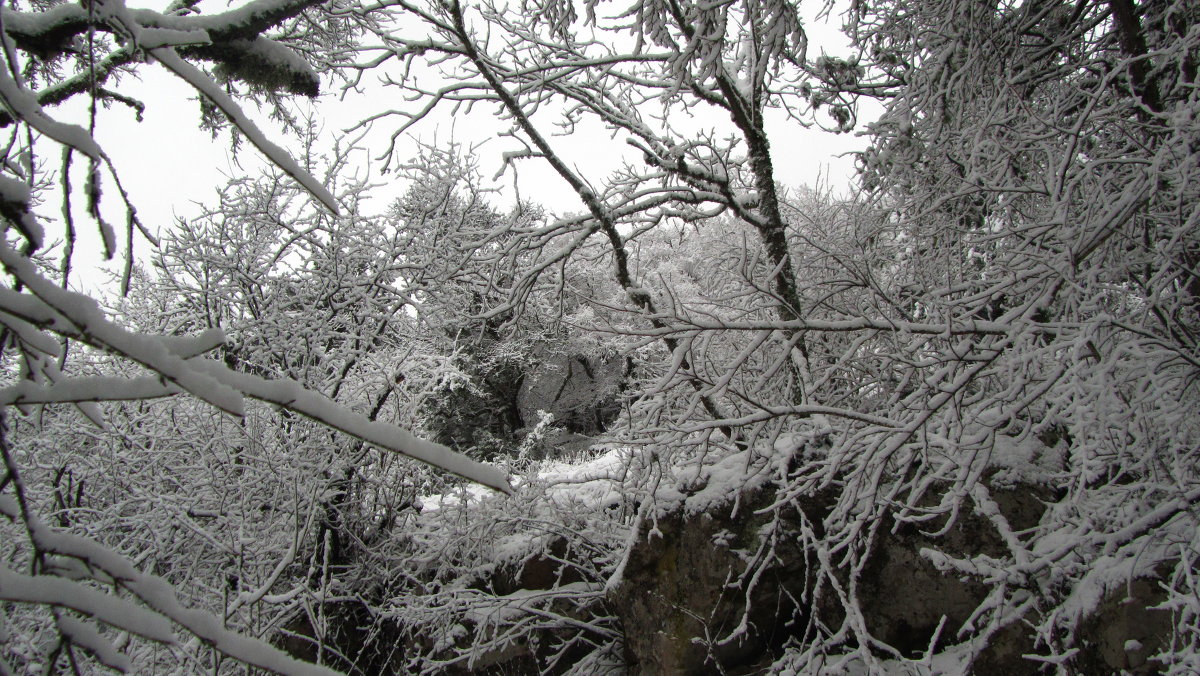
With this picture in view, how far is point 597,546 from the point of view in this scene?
5.91 m

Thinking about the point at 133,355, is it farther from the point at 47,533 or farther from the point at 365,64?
the point at 365,64

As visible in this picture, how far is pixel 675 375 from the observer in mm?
3156

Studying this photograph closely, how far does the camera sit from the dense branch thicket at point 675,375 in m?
1.11

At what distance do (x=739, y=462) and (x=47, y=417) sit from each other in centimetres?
792

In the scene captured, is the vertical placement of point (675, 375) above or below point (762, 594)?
above

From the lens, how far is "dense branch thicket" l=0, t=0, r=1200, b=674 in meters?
1.11

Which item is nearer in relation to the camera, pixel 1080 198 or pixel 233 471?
pixel 1080 198

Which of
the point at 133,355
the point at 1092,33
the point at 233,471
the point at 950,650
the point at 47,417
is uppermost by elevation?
the point at 1092,33

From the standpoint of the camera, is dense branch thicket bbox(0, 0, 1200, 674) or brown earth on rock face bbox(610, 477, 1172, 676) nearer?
dense branch thicket bbox(0, 0, 1200, 674)

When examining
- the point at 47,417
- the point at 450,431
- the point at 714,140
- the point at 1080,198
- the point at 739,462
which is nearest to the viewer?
the point at 1080,198

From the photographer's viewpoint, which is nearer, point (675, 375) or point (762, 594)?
point (675, 375)

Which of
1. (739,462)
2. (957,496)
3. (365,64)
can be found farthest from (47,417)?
(957,496)

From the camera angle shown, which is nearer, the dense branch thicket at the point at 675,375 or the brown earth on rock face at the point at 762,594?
the dense branch thicket at the point at 675,375

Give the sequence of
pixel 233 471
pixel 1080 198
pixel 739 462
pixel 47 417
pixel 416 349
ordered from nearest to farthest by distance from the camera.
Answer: pixel 1080 198
pixel 739 462
pixel 233 471
pixel 47 417
pixel 416 349
